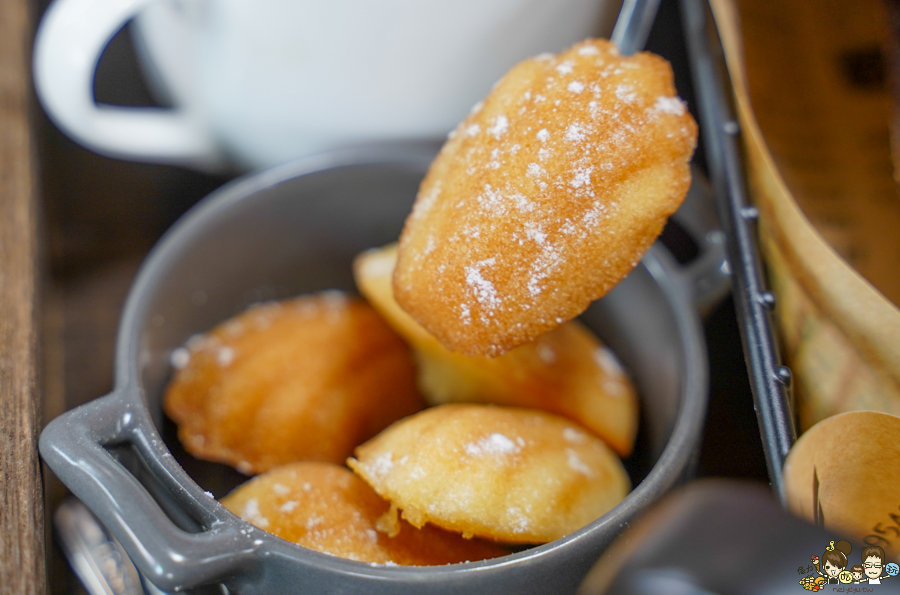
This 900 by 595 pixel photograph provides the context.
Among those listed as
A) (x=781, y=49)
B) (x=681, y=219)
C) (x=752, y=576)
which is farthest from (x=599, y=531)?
(x=781, y=49)

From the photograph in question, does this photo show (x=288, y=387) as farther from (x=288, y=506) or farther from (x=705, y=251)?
(x=705, y=251)

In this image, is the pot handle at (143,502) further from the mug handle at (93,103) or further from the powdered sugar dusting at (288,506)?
the mug handle at (93,103)

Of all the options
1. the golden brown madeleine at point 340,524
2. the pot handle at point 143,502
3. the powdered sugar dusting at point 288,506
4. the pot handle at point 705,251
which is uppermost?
the pot handle at point 705,251

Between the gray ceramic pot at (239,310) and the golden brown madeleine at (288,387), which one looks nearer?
the gray ceramic pot at (239,310)

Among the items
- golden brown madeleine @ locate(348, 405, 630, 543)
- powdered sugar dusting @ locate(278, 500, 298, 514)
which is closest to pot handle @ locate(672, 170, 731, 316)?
golden brown madeleine @ locate(348, 405, 630, 543)

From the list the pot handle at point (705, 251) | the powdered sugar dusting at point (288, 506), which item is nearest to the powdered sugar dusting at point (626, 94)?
the pot handle at point (705, 251)

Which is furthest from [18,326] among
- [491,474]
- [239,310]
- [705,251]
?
[705,251]
